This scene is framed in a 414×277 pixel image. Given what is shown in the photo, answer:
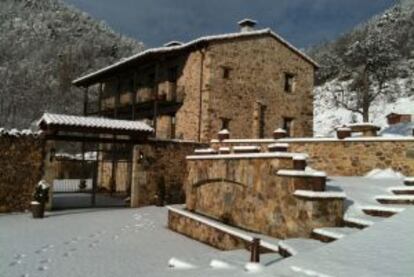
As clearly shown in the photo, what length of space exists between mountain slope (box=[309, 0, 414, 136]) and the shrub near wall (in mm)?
23206

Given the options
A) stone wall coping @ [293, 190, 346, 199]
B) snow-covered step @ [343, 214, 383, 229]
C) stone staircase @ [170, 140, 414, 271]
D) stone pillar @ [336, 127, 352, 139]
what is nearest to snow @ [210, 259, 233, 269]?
stone staircase @ [170, 140, 414, 271]

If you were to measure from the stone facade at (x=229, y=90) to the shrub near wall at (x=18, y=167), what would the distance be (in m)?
7.09

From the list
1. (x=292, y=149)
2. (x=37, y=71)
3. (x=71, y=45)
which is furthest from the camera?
(x=71, y=45)

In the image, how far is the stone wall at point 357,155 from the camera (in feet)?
41.2

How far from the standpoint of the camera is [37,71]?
5869cm

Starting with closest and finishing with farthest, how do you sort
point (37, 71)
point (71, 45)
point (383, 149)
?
point (383, 149)
point (37, 71)
point (71, 45)

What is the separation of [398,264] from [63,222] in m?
11.3

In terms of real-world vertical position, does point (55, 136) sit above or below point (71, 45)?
below

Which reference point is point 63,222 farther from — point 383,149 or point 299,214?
point 383,149

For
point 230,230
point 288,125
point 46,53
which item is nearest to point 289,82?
point 288,125

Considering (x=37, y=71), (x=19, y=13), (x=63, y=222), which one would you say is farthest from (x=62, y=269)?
(x=19, y=13)

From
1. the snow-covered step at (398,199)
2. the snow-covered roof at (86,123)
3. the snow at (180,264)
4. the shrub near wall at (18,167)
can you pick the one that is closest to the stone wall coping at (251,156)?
the snow-covered step at (398,199)

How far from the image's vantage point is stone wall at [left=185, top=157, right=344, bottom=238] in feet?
28.5

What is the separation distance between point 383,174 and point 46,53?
58.4 metres
